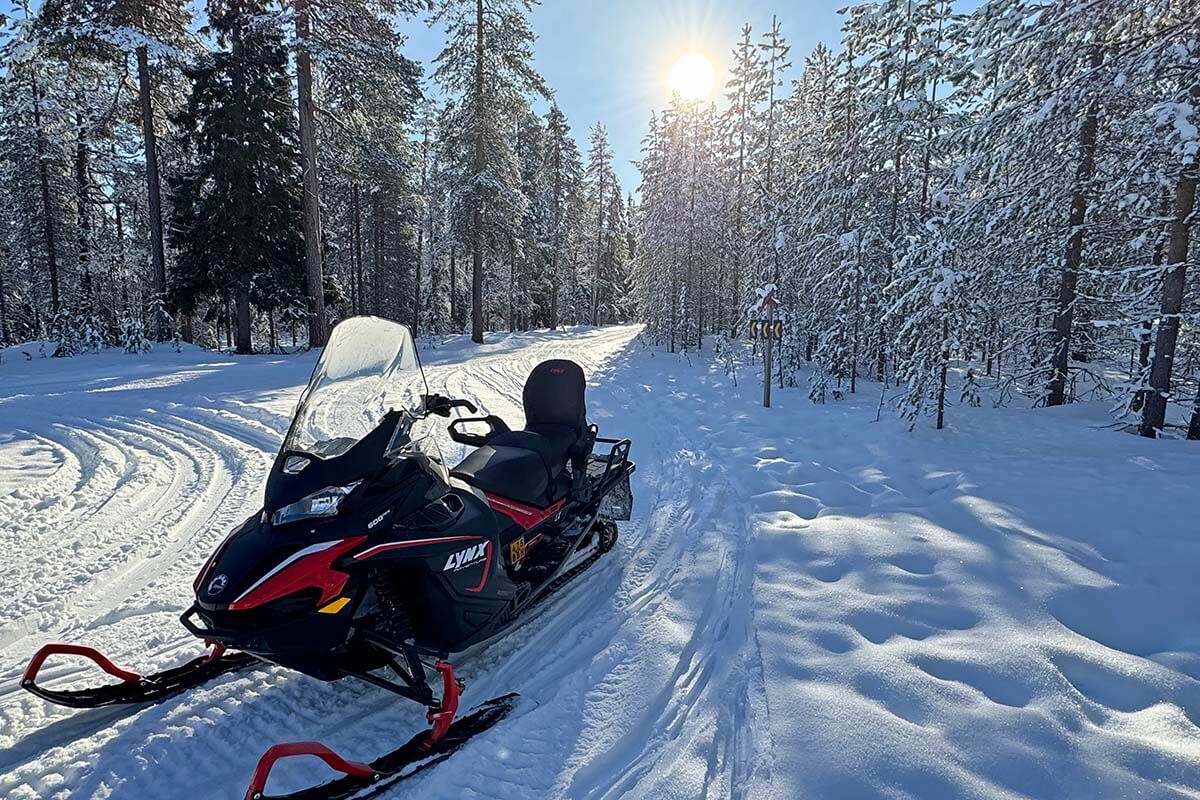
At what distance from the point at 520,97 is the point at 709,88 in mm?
10015

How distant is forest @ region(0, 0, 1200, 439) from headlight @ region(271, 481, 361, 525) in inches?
317

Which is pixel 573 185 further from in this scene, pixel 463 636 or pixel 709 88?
pixel 463 636

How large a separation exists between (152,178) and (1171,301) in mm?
22712

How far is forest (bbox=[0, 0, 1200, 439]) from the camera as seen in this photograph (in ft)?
25.0

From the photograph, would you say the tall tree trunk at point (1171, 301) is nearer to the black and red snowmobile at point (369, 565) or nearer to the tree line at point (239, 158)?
the black and red snowmobile at point (369, 565)

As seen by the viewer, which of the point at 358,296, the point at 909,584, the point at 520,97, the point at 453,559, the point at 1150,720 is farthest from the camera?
the point at 358,296

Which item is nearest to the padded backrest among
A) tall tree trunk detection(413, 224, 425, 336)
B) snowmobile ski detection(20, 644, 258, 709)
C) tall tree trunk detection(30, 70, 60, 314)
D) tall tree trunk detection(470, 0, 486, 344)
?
snowmobile ski detection(20, 644, 258, 709)

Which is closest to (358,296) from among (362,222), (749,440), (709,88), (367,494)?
(362,222)

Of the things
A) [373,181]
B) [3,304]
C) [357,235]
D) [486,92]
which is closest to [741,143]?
[486,92]

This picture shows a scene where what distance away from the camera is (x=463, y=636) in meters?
2.75

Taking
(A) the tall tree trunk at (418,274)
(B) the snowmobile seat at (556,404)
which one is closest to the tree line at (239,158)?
(A) the tall tree trunk at (418,274)

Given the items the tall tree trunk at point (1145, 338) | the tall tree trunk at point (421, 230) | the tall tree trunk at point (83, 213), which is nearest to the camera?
the tall tree trunk at point (1145, 338)

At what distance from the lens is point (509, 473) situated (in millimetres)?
3545

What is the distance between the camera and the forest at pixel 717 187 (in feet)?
25.0
